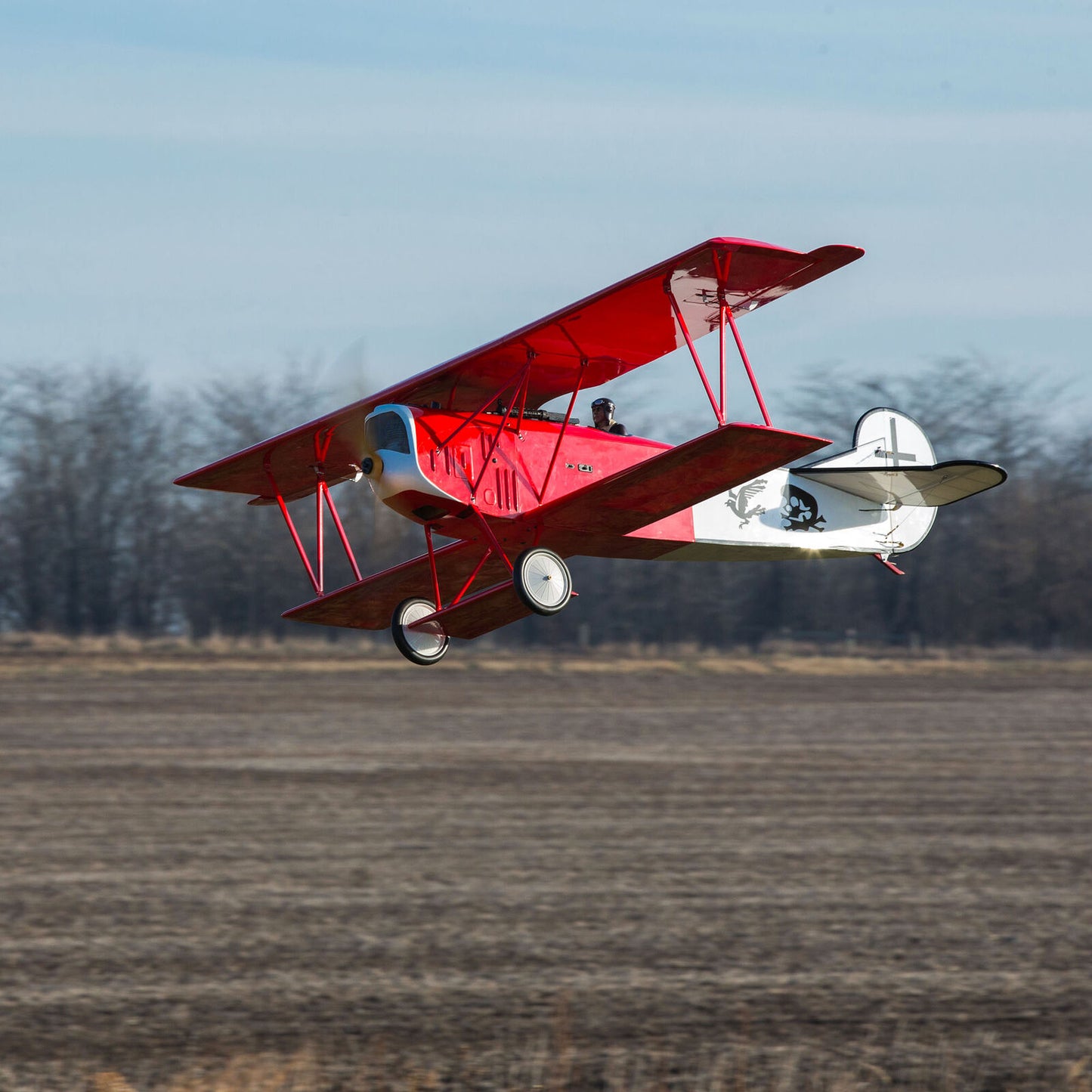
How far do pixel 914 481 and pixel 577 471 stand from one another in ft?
5.20

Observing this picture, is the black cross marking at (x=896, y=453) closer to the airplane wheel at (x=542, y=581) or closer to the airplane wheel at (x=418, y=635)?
the airplane wheel at (x=542, y=581)

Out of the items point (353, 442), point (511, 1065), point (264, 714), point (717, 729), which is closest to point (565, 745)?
point (717, 729)

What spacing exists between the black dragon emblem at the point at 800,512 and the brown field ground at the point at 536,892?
104 ft

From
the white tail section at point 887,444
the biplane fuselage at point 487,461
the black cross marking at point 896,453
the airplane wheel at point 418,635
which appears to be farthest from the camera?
the black cross marking at point 896,453

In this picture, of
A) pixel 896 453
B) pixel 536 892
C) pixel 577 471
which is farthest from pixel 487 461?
pixel 536 892

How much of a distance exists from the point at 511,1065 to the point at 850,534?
66.8 meters

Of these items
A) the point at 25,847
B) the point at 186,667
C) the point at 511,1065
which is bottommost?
the point at 511,1065

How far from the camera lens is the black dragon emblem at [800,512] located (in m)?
5.79

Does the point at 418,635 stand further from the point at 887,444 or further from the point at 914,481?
the point at 887,444

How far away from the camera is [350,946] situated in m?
81.5

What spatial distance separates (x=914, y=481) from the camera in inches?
199

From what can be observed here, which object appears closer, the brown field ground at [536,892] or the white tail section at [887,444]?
the white tail section at [887,444]

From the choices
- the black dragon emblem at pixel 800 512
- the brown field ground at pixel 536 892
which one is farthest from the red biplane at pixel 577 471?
the brown field ground at pixel 536 892

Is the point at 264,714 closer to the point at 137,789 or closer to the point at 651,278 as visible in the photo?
the point at 137,789
